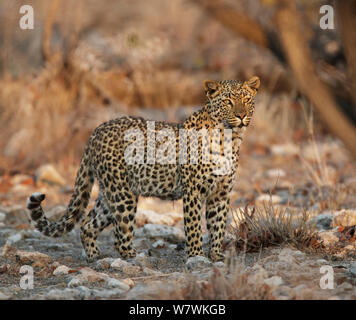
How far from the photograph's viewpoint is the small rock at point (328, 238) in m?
7.31

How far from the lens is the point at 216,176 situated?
7.23 meters

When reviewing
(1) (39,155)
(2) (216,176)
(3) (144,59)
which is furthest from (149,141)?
(3) (144,59)

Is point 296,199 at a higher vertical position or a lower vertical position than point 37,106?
lower

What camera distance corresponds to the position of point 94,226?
764cm

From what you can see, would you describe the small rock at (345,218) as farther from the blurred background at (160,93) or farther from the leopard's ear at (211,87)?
the leopard's ear at (211,87)

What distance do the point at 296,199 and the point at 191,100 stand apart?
6.10 meters

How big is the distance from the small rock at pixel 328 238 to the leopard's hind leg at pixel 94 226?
87.6 inches

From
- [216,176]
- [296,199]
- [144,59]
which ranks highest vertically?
[144,59]

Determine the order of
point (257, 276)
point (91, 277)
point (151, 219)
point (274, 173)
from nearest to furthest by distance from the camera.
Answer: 1. point (257, 276)
2. point (91, 277)
3. point (151, 219)
4. point (274, 173)

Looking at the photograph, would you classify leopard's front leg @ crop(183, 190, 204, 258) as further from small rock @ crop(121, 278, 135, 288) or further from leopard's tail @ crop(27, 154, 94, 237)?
small rock @ crop(121, 278, 135, 288)

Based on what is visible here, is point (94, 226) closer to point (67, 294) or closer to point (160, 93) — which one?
point (67, 294)

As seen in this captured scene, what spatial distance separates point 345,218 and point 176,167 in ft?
6.72

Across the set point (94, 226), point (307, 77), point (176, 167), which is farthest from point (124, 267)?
point (307, 77)
